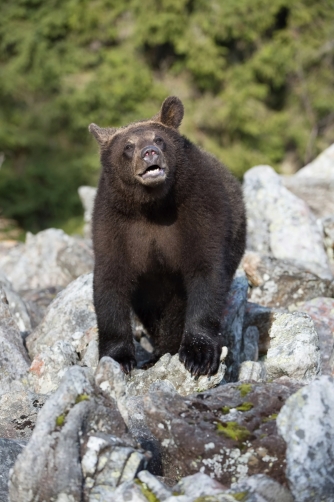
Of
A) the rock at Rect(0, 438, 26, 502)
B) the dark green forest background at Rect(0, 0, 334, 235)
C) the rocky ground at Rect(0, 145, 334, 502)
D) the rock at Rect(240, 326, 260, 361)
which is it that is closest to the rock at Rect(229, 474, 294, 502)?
the rocky ground at Rect(0, 145, 334, 502)

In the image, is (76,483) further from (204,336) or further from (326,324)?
(326,324)

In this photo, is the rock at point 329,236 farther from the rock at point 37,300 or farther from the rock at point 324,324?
the rock at point 37,300

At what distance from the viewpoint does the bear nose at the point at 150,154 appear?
224 inches

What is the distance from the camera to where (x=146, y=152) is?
225 inches

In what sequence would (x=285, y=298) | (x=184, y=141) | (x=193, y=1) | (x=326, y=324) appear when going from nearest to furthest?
(x=184, y=141), (x=326, y=324), (x=285, y=298), (x=193, y=1)

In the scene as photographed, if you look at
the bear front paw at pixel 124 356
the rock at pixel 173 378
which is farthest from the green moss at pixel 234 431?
the bear front paw at pixel 124 356

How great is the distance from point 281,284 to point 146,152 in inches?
116

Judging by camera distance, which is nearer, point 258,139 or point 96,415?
point 96,415

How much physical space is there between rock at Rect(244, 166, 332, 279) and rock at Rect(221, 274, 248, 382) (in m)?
2.60

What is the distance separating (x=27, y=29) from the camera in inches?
923

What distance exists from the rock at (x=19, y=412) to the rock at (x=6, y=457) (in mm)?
420

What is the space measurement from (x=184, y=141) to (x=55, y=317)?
2.17 meters

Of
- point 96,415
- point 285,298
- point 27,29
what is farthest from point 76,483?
point 27,29

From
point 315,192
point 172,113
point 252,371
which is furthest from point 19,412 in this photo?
point 315,192
